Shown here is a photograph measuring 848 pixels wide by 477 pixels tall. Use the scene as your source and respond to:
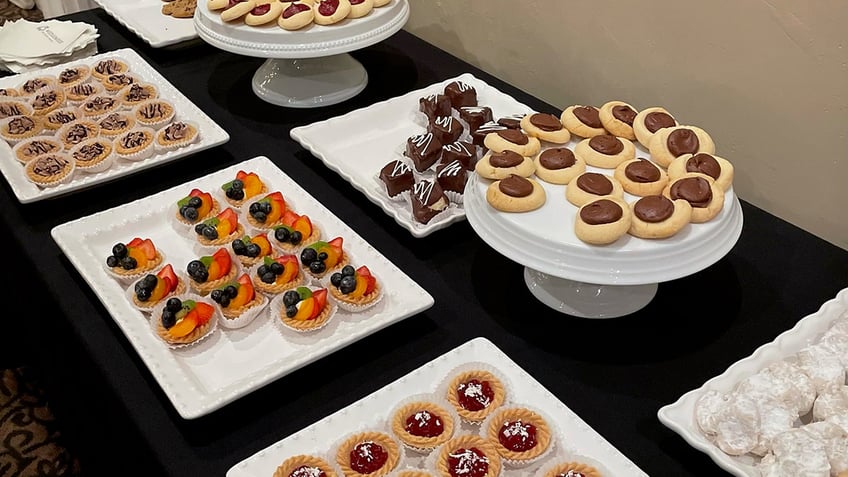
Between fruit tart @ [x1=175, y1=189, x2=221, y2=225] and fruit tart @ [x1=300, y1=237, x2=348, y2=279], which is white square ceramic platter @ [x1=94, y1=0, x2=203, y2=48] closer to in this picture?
fruit tart @ [x1=175, y1=189, x2=221, y2=225]

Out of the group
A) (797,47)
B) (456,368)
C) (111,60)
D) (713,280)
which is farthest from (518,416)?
(111,60)

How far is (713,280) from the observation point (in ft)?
4.15

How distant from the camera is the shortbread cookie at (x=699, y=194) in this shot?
41.0 inches

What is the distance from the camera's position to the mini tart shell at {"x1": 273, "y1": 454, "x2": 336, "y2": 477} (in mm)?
923

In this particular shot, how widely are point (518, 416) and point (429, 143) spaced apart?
1.99ft

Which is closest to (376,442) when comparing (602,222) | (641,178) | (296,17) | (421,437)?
(421,437)

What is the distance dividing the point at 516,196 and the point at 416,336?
0.26 meters

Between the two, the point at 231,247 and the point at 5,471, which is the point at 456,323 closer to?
the point at 231,247

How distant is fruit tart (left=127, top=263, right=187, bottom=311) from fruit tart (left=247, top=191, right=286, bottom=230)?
0.17m

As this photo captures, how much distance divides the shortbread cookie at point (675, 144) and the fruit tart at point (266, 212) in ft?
1.97

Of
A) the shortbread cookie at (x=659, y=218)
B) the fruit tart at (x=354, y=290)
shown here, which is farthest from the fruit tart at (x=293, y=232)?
the shortbread cookie at (x=659, y=218)

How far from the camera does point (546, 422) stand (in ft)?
3.22

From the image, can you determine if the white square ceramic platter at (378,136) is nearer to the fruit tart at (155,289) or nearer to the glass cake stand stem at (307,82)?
the glass cake stand stem at (307,82)

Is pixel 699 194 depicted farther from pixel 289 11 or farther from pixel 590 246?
pixel 289 11
